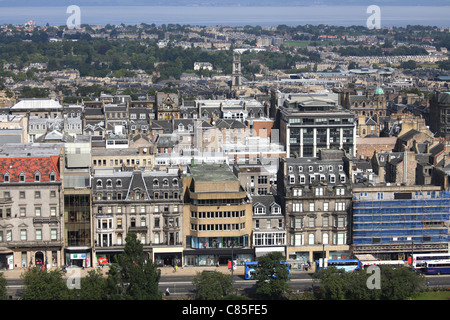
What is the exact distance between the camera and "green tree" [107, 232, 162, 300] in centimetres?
6456

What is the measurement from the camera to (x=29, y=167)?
77.3 m

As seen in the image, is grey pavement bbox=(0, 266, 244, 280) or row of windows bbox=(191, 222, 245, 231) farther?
row of windows bbox=(191, 222, 245, 231)

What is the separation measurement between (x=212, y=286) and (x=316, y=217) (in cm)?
1515

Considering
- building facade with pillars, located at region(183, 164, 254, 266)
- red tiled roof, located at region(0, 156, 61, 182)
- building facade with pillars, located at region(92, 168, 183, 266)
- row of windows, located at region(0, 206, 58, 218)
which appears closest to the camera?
row of windows, located at region(0, 206, 58, 218)

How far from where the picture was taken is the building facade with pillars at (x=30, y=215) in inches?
3017

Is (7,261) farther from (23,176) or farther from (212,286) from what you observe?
(212,286)

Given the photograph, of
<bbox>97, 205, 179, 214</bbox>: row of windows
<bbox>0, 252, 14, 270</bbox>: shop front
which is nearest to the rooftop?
<bbox>97, 205, 179, 214</bbox>: row of windows

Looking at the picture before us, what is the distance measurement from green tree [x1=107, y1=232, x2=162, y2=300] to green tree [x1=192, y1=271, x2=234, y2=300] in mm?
3039

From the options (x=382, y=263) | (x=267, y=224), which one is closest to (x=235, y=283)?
(x=267, y=224)

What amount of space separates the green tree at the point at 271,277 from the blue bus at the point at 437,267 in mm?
12694

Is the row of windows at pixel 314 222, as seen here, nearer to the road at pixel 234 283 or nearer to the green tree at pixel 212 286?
the road at pixel 234 283

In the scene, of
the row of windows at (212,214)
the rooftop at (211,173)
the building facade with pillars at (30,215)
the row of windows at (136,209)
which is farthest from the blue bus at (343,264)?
the building facade with pillars at (30,215)

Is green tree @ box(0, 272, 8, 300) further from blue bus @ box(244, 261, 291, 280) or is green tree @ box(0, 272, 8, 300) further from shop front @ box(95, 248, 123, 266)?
blue bus @ box(244, 261, 291, 280)

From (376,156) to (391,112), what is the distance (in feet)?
169
